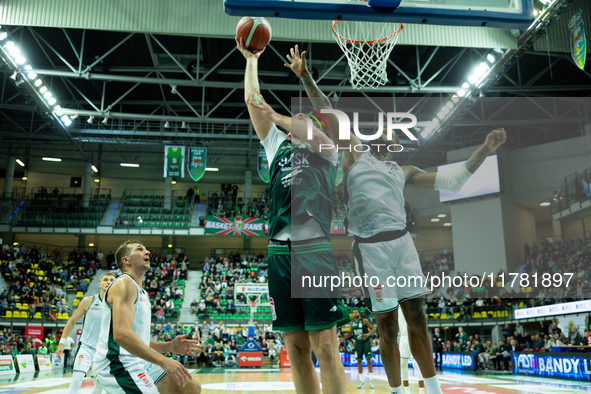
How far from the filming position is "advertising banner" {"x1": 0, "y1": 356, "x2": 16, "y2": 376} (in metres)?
14.9

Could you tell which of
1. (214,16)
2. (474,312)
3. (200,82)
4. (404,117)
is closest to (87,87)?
(200,82)

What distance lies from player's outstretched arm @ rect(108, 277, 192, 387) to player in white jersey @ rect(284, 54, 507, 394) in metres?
1.39

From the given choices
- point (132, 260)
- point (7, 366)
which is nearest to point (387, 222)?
point (132, 260)

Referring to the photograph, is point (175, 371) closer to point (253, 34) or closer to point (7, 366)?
point (253, 34)

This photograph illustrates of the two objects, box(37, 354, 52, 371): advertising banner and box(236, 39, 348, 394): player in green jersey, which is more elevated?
box(236, 39, 348, 394): player in green jersey

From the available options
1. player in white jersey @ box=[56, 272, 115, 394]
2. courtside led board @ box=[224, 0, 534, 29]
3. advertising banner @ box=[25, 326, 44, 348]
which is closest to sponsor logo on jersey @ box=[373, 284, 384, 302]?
courtside led board @ box=[224, 0, 534, 29]

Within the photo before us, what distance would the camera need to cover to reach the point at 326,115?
373 centimetres

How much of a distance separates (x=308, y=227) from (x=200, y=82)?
15.6 metres

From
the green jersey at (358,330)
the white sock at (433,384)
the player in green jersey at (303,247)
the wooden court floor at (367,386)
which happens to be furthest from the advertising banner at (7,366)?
the white sock at (433,384)

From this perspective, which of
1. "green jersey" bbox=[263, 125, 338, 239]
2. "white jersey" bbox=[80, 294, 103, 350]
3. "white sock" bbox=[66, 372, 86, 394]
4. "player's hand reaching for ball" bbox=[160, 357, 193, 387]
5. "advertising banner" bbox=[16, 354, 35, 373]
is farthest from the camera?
"advertising banner" bbox=[16, 354, 35, 373]

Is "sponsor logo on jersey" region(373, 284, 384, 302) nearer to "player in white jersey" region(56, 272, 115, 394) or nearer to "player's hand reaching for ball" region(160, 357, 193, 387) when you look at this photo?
"player's hand reaching for ball" region(160, 357, 193, 387)

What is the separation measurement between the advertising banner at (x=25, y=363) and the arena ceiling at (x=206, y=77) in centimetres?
903

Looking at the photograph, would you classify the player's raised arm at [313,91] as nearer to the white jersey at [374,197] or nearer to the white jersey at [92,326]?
the white jersey at [374,197]

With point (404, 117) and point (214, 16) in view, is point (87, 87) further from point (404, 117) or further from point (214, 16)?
point (404, 117)
